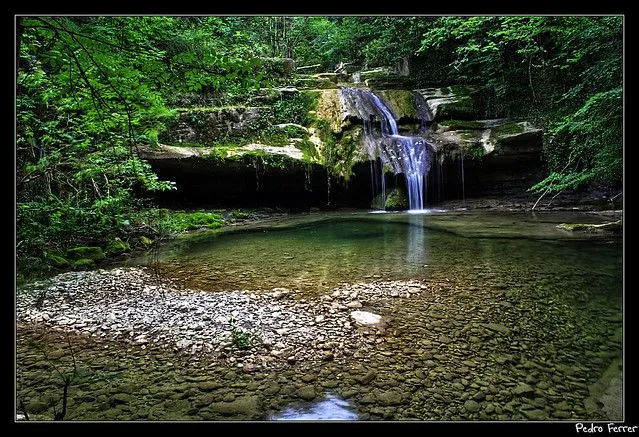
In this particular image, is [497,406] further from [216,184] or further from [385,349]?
[216,184]

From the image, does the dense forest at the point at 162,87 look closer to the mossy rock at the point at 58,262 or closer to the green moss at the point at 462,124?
the mossy rock at the point at 58,262

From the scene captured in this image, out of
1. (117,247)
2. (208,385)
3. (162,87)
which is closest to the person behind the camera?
(208,385)

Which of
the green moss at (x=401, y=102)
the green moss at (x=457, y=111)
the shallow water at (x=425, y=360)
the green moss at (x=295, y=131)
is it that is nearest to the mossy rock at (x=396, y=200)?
the green moss at (x=401, y=102)

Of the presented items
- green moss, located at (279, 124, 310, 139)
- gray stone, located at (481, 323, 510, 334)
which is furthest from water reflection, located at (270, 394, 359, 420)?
green moss, located at (279, 124, 310, 139)

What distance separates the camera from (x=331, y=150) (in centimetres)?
1453

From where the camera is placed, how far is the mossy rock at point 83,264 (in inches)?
245

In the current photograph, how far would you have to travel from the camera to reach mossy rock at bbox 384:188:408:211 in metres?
14.6

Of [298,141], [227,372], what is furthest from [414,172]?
[227,372]

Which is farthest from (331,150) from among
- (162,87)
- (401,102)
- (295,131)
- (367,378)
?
(367,378)

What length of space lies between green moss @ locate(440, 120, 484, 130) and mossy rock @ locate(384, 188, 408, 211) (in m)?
3.87

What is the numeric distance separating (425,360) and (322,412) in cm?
100

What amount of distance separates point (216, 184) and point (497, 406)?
13.0m

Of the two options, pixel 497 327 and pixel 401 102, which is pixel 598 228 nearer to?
pixel 497 327

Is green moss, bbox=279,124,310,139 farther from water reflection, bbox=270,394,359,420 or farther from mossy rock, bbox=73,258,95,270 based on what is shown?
water reflection, bbox=270,394,359,420
